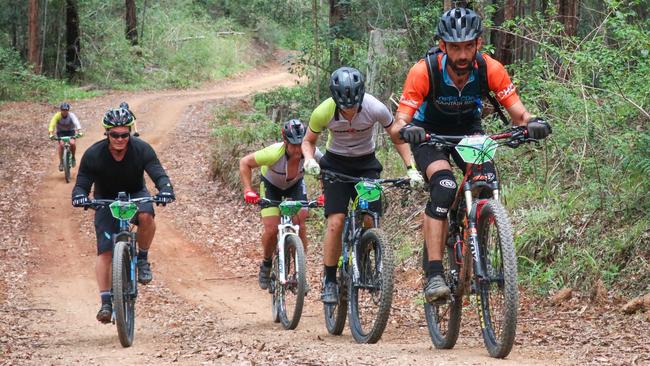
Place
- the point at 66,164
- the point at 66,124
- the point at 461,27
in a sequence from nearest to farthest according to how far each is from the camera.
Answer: the point at 461,27 < the point at 66,164 < the point at 66,124

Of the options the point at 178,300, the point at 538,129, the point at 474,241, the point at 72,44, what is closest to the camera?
the point at 538,129

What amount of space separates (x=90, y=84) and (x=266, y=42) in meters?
17.1

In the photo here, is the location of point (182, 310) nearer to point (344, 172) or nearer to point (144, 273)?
point (144, 273)

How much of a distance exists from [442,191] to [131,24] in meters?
41.4

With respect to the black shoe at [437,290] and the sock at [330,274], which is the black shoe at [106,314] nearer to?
the sock at [330,274]

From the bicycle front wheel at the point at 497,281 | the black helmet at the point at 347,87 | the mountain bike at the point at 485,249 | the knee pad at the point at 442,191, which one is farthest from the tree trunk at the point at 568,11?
the bicycle front wheel at the point at 497,281

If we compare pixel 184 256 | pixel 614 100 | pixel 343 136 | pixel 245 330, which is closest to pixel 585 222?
pixel 614 100

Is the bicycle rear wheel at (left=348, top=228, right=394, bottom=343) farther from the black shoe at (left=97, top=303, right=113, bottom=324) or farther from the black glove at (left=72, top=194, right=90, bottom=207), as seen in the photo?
the black glove at (left=72, top=194, right=90, bottom=207)

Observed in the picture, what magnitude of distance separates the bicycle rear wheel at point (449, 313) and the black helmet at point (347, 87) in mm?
1489

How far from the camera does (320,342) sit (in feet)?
24.7

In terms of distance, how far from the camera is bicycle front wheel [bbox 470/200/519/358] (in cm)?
559

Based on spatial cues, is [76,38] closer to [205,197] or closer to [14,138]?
[14,138]

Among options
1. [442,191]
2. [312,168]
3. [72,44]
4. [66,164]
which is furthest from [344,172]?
[72,44]

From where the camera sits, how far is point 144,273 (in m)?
8.75
